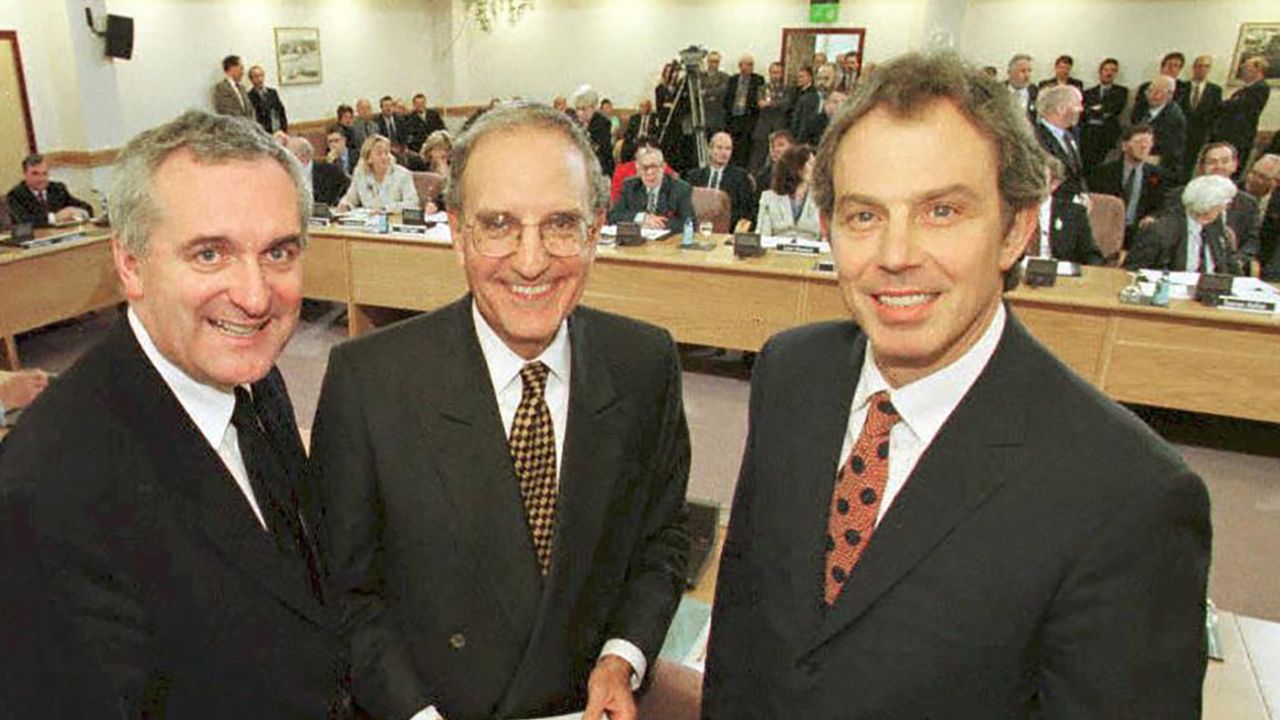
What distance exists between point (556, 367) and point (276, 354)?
1.39 feet

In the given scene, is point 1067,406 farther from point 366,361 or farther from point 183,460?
point 183,460

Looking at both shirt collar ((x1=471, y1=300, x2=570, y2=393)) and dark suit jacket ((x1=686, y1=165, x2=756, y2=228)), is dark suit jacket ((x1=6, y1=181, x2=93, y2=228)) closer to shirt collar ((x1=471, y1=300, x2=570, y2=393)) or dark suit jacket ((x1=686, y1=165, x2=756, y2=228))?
dark suit jacket ((x1=686, y1=165, x2=756, y2=228))

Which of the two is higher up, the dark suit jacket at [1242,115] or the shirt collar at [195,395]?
the dark suit jacket at [1242,115]

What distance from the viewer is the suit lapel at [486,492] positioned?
1322 millimetres

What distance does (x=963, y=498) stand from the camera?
3.35 ft

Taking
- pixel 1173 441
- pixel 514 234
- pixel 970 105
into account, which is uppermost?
pixel 970 105

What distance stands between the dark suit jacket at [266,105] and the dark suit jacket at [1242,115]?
10897mm

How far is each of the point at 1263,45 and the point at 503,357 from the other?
12314 millimetres

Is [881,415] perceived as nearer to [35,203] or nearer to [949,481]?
[949,481]

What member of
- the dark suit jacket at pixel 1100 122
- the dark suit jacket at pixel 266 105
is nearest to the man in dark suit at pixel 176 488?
the dark suit jacket at pixel 1100 122

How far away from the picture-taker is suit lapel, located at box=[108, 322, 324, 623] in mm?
1147

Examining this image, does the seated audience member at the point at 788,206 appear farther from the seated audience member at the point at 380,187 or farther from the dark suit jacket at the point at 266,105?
the dark suit jacket at the point at 266,105

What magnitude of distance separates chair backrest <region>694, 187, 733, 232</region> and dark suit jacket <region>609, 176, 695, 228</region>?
0.09 m

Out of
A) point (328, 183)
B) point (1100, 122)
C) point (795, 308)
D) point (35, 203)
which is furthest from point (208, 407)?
point (1100, 122)
